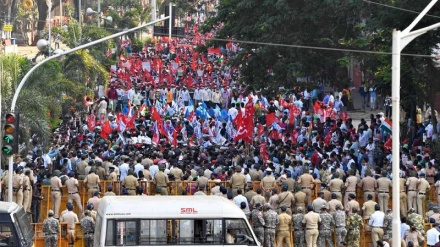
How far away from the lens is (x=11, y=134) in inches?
1126

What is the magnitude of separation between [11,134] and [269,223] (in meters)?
6.25

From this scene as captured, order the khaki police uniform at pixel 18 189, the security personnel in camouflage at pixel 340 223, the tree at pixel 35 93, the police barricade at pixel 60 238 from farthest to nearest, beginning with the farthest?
1. the tree at pixel 35 93
2. the khaki police uniform at pixel 18 189
3. the security personnel in camouflage at pixel 340 223
4. the police barricade at pixel 60 238

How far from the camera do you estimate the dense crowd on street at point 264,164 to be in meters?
27.2

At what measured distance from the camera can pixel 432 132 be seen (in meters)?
40.4

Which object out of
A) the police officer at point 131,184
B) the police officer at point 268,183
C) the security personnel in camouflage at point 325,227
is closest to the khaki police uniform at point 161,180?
the police officer at point 131,184

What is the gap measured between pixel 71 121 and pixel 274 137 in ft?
36.1

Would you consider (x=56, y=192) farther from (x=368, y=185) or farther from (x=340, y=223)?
(x=368, y=185)

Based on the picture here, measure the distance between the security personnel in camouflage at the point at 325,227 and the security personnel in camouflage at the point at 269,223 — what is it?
3.26 feet

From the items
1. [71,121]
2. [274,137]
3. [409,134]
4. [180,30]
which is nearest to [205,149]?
[274,137]

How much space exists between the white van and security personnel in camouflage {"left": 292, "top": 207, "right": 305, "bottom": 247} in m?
3.77

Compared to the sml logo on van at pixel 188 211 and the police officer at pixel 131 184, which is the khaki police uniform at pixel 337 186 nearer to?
the police officer at pixel 131 184

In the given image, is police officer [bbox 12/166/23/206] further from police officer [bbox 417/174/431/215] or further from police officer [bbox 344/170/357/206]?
police officer [bbox 417/174/431/215]

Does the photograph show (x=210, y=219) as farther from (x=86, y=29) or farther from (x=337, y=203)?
(x=86, y=29)

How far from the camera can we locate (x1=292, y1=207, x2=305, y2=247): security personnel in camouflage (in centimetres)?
2719
